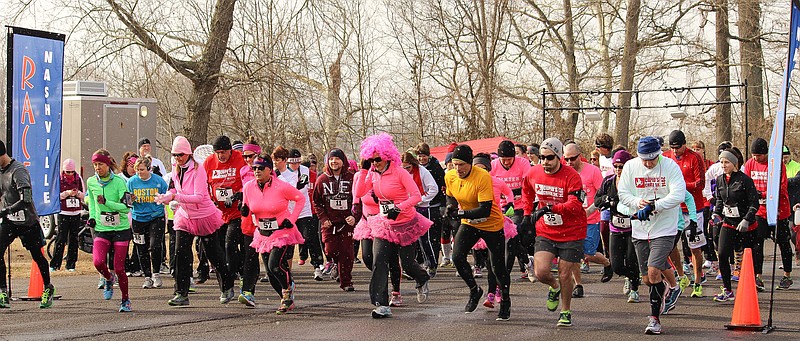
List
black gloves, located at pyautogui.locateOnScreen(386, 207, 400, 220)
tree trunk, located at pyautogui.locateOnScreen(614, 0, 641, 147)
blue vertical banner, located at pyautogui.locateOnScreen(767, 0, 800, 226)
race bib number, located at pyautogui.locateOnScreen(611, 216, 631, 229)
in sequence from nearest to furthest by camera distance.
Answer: blue vertical banner, located at pyautogui.locateOnScreen(767, 0, 800, 226), black gloves, located at pyautogui.locateOnScreen(386, 207, 400, 220), race bib number, located at pyautogui.locateOnScreen(611, 216, 631, 229), tree trunk, located at pyautogui.locateOnScreen(614, 0, 641, 147)

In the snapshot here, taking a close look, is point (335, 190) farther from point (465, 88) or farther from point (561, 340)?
point (465, 88)

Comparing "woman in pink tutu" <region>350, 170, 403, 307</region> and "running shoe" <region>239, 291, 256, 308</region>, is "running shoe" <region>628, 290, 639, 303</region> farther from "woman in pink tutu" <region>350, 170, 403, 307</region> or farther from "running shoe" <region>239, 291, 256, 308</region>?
"running shoe" <region>239, 291, 256, 308</region>

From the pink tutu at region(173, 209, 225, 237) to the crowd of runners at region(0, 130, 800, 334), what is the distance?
14 mm

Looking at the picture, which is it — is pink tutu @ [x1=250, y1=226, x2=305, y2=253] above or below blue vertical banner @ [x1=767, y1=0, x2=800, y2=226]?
below

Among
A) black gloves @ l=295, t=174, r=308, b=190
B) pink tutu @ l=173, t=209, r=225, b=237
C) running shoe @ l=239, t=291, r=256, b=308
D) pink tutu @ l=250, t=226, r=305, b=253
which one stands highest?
black gloves @ l=295, t=174, r=308, b=190

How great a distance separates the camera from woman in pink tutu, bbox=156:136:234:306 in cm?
1174

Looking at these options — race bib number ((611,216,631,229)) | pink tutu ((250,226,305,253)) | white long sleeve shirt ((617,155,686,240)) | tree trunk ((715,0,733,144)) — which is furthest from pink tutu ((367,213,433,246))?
tree trunk ((715,0,733,144))

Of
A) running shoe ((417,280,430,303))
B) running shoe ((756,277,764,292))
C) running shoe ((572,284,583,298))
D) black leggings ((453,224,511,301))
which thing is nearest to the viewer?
black leggings ((453,224,511,301))

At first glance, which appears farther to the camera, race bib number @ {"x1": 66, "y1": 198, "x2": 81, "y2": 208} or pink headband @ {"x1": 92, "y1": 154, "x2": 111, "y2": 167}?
race bib number @ {"x1": 66, "y1": 198, "x2": 81, "y2": 208}

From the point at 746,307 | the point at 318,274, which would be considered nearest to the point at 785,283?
the point at 746,307

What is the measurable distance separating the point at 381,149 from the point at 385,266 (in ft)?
3.99

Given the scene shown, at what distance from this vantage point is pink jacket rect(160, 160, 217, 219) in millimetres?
11719

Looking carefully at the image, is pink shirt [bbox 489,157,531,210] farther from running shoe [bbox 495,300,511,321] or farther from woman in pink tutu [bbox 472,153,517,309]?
running shoe [bbox 495,300,511,321]

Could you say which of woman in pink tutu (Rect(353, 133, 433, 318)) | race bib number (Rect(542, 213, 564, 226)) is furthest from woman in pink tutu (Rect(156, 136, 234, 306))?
race bib number (Rect(542, 213, 564, 226))
